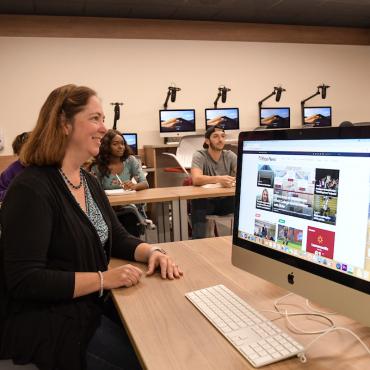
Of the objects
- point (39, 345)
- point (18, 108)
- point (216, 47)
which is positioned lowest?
point (39, 345)

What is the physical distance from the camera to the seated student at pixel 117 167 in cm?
323

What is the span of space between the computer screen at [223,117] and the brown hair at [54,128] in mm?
4871

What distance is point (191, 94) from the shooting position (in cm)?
617

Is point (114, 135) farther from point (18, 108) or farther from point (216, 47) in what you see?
point (216, 47)

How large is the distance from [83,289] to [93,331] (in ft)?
0.40

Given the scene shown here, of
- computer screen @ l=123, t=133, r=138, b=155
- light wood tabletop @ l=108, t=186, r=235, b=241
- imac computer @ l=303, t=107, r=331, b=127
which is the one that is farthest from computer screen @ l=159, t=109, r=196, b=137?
light wood tabletop @ l=108, t=186, r=235, b=241

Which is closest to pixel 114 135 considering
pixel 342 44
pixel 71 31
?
pixel 71 31

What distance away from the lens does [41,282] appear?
40.3 inches

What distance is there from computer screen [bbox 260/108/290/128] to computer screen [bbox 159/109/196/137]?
1.18 metres

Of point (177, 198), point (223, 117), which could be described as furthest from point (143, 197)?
point (223, 117)

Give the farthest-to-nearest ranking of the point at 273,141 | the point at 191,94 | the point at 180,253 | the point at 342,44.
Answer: the point at 342,44
the point at 191,94
the point at 180,253
the point at 273,141

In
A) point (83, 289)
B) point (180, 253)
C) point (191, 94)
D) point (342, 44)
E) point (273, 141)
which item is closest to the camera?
point (273, 141)

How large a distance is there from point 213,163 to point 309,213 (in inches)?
107

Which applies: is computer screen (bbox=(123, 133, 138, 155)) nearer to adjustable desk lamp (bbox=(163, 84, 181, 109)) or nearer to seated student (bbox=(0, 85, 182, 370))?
adjustable desk lamp (bbox=(163, 84, 181, 109))
